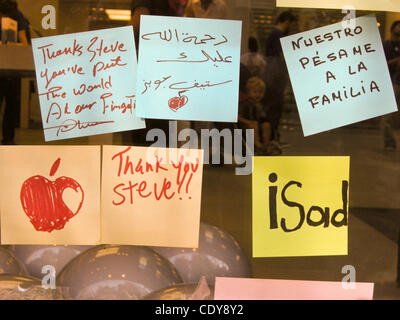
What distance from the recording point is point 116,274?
1.04 metres

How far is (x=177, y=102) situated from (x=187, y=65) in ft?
0.23

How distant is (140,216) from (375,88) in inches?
20.2

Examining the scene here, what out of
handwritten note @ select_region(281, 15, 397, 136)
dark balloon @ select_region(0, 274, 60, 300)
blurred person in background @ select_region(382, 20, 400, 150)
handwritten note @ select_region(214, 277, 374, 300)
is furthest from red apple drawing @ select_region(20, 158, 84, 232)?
blurred person in background @ select_region(382, 20, 400, 150)

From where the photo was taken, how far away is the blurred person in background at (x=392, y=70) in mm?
1039

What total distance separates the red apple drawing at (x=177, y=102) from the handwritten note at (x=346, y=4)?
0.25 metres

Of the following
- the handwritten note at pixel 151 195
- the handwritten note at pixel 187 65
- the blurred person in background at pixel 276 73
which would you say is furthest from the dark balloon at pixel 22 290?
the blurred person in background at pixel 276 73

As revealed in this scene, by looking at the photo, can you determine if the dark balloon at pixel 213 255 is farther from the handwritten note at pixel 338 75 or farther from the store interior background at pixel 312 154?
the handwritten note at pixel 338 75

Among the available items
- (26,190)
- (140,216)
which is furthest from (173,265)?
(26,190)

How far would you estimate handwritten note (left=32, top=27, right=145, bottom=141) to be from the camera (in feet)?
3.41

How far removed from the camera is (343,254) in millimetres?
1090

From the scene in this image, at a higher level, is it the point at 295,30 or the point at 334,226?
the point at 295,30

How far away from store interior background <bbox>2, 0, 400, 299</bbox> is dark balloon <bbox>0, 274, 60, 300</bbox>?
0.86ft

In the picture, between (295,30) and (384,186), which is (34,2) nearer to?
(295,30)
